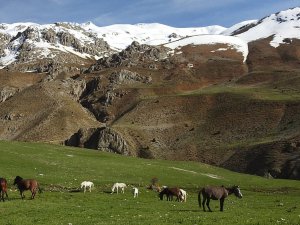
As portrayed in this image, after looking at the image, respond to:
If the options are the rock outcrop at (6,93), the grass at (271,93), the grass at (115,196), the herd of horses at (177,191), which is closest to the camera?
the grass at (115,196)

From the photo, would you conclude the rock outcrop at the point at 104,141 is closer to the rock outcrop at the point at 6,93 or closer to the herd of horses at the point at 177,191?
the herd of horses at the point at 177,191

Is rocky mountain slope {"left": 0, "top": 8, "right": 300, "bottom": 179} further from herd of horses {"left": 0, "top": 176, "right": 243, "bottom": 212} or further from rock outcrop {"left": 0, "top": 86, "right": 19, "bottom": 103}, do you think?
herd of horses {"left": 0, "top": 176, "right": 243, "bottom": 212}

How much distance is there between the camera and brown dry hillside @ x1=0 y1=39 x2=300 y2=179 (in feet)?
355

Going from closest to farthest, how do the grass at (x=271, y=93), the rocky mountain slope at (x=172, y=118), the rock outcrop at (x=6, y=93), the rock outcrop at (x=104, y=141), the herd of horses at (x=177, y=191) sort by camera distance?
the herd of horses at (x=177, y=191) → the rocky mountain slope at (x=172, y=118) → the rock outcrop at (x=104, y=141) → the grass at (x=271, y=93) → the rock outcrop at (x=6, y=93)

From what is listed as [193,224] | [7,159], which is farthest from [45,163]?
[193,224]

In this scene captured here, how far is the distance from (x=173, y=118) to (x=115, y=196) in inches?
3861

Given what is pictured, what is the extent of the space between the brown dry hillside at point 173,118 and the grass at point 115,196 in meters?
32.3

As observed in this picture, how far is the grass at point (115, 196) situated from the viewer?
28172 millimetres

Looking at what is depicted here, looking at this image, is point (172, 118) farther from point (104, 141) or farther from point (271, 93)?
point (271, 93)

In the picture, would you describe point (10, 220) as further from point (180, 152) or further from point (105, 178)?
point (180, 152)

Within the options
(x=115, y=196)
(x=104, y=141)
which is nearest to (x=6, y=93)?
(x=104, y=141)

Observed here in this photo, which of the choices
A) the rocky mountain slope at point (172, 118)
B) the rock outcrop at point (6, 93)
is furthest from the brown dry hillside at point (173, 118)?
the rock outcrop at point (6, 93)

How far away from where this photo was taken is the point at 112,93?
174 metres

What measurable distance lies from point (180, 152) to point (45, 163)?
6172 centimetres
